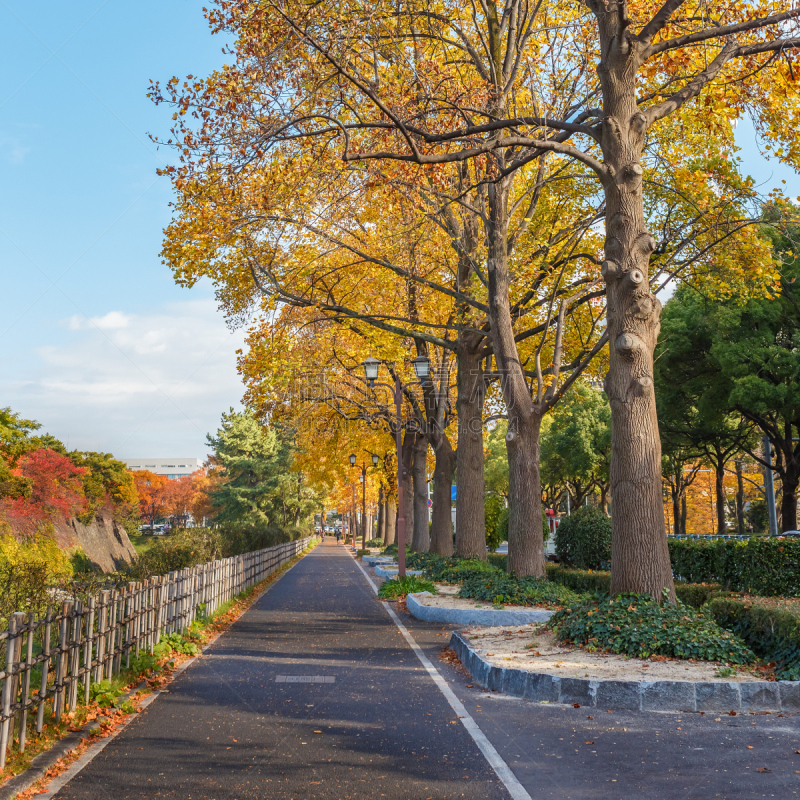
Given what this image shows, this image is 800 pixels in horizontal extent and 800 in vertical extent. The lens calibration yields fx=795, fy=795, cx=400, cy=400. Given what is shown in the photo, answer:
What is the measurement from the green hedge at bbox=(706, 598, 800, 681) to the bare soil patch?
38 cm

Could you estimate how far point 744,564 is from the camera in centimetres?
1525

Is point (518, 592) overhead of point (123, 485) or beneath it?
beneath

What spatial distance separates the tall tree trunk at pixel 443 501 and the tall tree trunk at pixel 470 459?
16.9 ft

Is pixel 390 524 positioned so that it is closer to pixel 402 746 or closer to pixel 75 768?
pixel 402 746

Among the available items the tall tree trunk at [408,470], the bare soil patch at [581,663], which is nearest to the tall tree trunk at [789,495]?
the tall tree trunk at [408,470]

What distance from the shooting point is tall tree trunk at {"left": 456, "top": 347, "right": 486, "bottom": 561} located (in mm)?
21203

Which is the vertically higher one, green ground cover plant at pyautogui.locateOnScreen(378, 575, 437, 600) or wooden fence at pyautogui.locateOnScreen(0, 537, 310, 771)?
wooden fence at pyautogui.locateOnScreen(0, 537, 310, 771)

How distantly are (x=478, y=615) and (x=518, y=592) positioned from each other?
1.38 m

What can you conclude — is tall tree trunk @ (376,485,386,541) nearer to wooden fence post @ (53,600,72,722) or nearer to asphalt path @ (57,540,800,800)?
asphalt path @ (57,540,800,800)

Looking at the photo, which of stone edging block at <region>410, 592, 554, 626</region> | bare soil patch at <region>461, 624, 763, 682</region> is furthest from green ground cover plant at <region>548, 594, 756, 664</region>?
stone edging block at <region>410, 592, 554, 626</region>

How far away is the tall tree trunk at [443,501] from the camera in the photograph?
2703 centimetres

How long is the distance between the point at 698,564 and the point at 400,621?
6.28 metres

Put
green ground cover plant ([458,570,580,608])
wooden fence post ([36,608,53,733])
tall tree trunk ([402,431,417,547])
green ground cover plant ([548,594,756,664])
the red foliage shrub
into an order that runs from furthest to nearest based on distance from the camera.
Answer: tall tree trunk ([402,431,417,547])
the red foliage shrub
green ground cover plant ([458,570,580,608])
green ground cover plant ([548,594,756,664])
wooden fence post ([36,608,53,733])

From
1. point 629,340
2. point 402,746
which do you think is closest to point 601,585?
point 629,340
